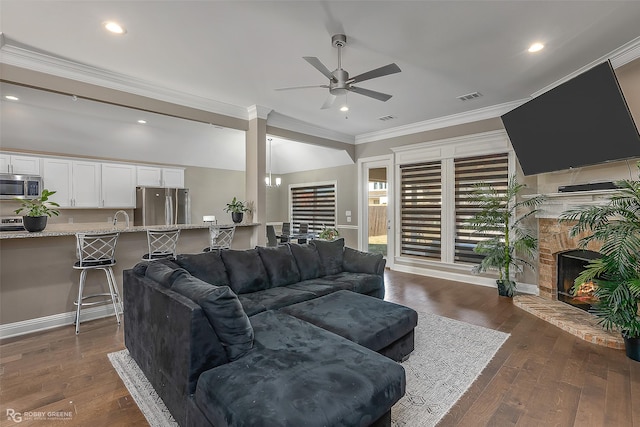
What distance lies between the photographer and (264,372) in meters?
1.56

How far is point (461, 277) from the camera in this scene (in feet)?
17.7

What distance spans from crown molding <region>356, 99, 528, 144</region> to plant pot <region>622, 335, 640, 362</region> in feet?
11.3

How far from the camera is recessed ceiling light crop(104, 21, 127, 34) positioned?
106 inches

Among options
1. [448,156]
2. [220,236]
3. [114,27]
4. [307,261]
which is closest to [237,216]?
[220,236]

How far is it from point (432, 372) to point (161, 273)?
7.50 ft

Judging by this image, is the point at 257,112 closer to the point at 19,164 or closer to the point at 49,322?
the point at 49,322

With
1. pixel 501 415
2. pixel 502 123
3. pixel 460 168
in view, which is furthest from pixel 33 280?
pixel 502 123

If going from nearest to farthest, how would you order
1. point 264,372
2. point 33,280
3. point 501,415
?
1. point 264,372
2. point 501,415
3. point 33,280

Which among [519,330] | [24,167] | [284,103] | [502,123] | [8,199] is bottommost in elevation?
[519,330]

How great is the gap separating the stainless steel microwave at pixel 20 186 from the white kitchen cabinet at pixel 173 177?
2.08 m

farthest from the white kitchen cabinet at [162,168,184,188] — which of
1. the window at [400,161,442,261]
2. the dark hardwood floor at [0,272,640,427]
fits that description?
the window at [400,161,442,261]

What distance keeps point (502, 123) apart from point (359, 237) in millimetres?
3581

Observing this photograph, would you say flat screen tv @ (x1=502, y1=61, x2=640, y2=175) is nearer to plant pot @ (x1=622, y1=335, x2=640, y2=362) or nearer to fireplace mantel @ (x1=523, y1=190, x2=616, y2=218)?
fireplace mantel @ (x1=523, y1=190, x2=616, y2=218)

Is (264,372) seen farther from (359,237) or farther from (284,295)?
(359,237)
